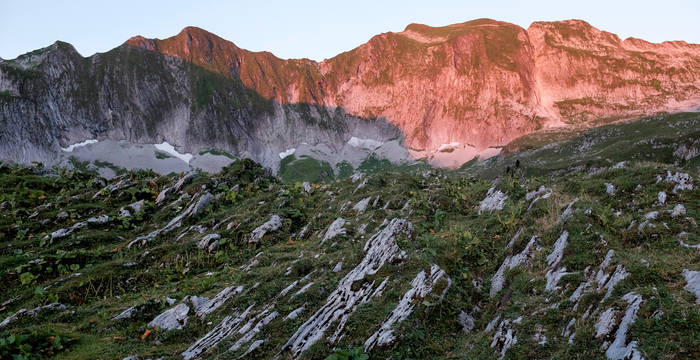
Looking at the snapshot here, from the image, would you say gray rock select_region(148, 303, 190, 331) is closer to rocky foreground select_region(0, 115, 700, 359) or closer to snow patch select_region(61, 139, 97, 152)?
rocky foreground select_region(0, 115, 700, 359)

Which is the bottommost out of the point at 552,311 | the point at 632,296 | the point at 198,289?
the point at 198,289

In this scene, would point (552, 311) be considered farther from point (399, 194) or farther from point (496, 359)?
point (399, 194)

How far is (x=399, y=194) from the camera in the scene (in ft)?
102

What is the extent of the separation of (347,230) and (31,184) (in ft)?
131

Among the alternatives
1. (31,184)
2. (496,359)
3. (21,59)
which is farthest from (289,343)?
(21,59)

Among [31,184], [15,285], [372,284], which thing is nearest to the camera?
[372,284]

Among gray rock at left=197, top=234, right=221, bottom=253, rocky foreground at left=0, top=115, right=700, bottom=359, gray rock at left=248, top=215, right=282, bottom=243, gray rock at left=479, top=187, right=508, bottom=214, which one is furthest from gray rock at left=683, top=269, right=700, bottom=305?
gray rock at left=197, top=234, right=221, bottom=253

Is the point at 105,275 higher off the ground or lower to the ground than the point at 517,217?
lower

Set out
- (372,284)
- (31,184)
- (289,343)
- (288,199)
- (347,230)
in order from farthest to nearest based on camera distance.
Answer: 1. (31,184)
2. (288,199)
3. (347,230)
4. (372,284)
5. (289,343)

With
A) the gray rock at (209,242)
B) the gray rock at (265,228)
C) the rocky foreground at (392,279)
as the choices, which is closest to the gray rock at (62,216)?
the rocky foreground at (392,279)

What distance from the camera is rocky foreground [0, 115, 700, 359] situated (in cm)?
973

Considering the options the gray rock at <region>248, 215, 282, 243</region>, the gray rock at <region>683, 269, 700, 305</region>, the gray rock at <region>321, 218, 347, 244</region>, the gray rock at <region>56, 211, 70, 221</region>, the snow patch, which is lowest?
the gray rock at <region>248, 215, 282, 243</region>

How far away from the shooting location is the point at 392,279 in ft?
46.0

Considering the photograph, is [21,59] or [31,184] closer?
[31,184]
